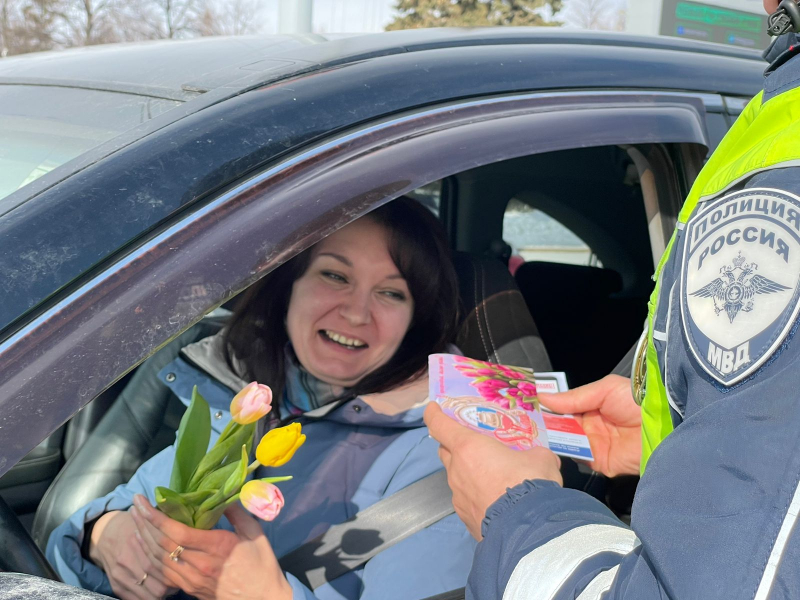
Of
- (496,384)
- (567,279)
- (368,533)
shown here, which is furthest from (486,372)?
(567,279)

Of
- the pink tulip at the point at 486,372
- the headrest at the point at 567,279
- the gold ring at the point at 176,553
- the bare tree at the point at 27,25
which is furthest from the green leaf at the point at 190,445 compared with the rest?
the bare tree at the point at 27,25

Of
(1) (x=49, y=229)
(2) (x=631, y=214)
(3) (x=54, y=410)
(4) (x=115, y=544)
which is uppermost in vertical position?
(1) (x=49, y=229)

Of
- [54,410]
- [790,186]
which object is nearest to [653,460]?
[790,186]

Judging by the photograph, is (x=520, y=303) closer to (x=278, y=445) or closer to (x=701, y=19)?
(x=278, y=445)

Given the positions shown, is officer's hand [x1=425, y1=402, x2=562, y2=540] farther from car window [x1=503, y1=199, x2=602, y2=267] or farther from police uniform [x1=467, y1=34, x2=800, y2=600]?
car window [x1=503, y1=199, x2=602, y2=267]

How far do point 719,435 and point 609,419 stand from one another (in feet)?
3.06

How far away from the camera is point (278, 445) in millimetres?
1036

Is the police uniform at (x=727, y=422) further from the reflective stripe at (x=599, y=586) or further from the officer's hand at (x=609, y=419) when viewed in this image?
the officer's hand at (x=609, y=419)

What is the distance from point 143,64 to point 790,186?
1.01m

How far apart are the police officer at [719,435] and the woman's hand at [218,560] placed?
455 millimetres

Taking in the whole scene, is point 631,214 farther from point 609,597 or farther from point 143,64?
point 609,597

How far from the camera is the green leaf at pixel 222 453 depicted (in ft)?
3.73

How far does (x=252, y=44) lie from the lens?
4.39 feet

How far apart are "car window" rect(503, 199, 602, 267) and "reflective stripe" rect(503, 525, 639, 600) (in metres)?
1.82
